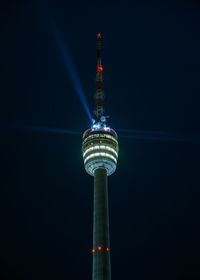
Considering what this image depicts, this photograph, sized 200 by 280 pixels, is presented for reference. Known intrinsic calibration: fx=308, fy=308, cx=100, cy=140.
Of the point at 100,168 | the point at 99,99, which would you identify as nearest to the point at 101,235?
the point at 100,168

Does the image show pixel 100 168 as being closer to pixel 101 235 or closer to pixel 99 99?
pixel 101 235

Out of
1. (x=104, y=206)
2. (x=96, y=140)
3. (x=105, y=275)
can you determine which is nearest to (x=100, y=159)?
(x=96, y=140)

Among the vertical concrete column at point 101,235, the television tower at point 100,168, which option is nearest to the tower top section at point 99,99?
the television tower at point 100,168

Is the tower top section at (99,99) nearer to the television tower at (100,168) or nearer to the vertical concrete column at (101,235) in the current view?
the television tower at (100,168)

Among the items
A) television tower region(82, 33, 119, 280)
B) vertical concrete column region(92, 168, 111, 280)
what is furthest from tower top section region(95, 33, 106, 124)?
vertical concrete column region(92, 168, 111, 280)

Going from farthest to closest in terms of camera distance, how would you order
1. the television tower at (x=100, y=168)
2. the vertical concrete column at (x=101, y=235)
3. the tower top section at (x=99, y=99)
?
the tower top section at (x=99, y=99) < the television tower at (x=100, y=168) < the vertical concrete column at (x=101, y=235)

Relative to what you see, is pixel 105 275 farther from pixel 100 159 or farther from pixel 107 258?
pixel 100 159

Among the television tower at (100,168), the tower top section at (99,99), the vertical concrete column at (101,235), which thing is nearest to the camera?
the vertical concrete column at (101,235)
